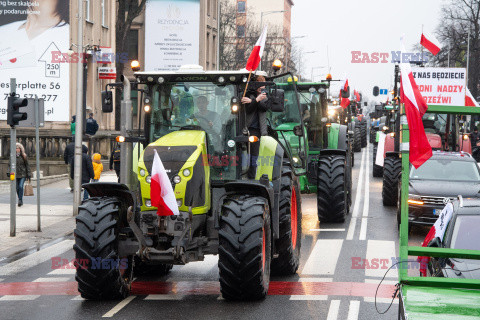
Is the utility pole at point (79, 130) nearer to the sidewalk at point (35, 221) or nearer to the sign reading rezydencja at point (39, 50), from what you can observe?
the sidewalk at point (35, 221)

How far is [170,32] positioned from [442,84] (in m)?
29.5

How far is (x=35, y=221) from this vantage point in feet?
63.2

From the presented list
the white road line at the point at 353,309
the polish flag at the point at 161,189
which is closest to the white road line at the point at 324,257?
the white road line at the point at 353,309

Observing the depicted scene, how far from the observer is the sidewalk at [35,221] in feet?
52.8

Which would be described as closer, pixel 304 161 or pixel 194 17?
pixel 304 161

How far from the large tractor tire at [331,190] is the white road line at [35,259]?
5.16m

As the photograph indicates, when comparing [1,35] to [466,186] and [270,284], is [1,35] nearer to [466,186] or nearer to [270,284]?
[466,186]

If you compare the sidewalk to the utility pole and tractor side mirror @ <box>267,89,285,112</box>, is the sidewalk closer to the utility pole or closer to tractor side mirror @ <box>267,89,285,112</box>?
the utility pole

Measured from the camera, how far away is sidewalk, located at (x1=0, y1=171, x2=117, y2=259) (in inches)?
634

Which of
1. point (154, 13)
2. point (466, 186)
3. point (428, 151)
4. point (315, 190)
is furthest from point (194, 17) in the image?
point (428, 151)

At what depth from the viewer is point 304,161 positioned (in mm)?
16812

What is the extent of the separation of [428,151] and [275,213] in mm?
4319

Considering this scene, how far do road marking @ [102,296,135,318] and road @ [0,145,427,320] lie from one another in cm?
1

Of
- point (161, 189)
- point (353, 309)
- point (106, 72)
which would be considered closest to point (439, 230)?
point (353, 309)
